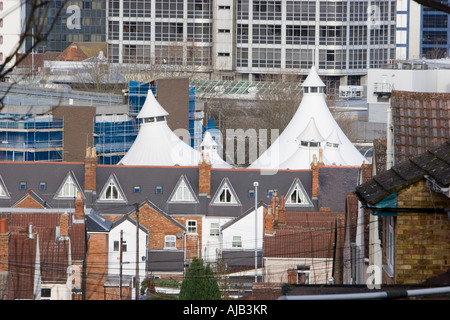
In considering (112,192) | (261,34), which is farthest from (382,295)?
(261,34)

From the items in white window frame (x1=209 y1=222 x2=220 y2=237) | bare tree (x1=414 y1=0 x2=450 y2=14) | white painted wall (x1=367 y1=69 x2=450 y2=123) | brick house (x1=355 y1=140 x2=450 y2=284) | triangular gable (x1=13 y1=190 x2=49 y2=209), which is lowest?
brick house (x1=355 y1=140 x2=450 y2=284)

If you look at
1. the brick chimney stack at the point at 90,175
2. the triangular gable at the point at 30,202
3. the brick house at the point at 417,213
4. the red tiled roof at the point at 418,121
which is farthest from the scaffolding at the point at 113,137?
the brick house at the point at 417,213

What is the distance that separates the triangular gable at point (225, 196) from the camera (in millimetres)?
46344

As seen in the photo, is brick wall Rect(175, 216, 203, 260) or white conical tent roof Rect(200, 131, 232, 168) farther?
white conical tent roof Rect(200, 131, 232, 168)

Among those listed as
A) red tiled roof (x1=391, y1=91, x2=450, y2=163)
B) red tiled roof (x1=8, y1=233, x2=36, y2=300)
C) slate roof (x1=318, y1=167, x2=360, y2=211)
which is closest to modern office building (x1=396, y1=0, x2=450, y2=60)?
slate roof (x1=318, y1=167, x2=360, y2=211)

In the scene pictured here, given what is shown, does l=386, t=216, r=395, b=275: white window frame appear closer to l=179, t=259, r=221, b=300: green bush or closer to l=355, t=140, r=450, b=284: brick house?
l=355, t=140, r=450, b=284: brick house

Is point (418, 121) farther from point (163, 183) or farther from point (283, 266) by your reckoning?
point (163, 183)

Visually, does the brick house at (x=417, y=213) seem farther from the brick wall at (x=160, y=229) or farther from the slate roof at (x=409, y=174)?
the brick wall at (x=160, y=229)

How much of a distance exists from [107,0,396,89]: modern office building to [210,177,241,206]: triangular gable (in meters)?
66.7

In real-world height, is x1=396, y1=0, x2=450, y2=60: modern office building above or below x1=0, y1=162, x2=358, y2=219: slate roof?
above

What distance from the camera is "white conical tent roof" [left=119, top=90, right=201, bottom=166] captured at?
5044 cm

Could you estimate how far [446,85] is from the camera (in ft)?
222
